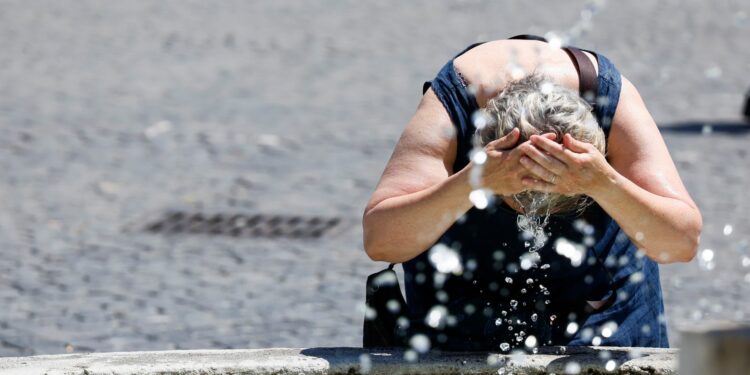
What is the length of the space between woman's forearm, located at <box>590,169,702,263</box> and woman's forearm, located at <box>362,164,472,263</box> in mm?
310

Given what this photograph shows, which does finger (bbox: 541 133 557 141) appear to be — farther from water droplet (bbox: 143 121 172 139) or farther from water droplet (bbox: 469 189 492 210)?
water droplet (bbox: 143 121 172 139)

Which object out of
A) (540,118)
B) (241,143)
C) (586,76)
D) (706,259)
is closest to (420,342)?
(540,118)

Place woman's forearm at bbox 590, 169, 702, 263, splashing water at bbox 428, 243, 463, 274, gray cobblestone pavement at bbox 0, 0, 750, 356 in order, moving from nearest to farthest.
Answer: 1. woman's forearm at bbox 590, 169, 702, 263
2. splashing water at bbox 428, 243, 463, 274
3. gray cobblestone pavement at bbox 0, 0, 750, 356

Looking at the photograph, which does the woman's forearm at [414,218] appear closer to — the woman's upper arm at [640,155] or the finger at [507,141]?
the finger at [507,141]

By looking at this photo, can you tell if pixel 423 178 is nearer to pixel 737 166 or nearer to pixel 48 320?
pixel 48 320

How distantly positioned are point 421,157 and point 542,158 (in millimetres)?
423

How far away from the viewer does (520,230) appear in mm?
3262

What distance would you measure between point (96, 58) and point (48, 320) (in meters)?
6.33

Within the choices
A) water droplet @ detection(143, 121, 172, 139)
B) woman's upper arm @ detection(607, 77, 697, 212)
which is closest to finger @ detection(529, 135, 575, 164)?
woman's upper arm @ detection(607, 77, 697, 212)

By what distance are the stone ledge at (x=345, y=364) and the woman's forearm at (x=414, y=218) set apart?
26 cm

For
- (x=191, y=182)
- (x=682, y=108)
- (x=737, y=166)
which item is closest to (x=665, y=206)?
(x=191, y=182)

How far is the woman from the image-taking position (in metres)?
3.10

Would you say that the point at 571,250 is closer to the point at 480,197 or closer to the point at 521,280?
the point at 521,280

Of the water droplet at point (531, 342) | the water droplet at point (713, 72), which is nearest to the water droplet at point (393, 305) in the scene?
the water droplet at point (531, 342)
